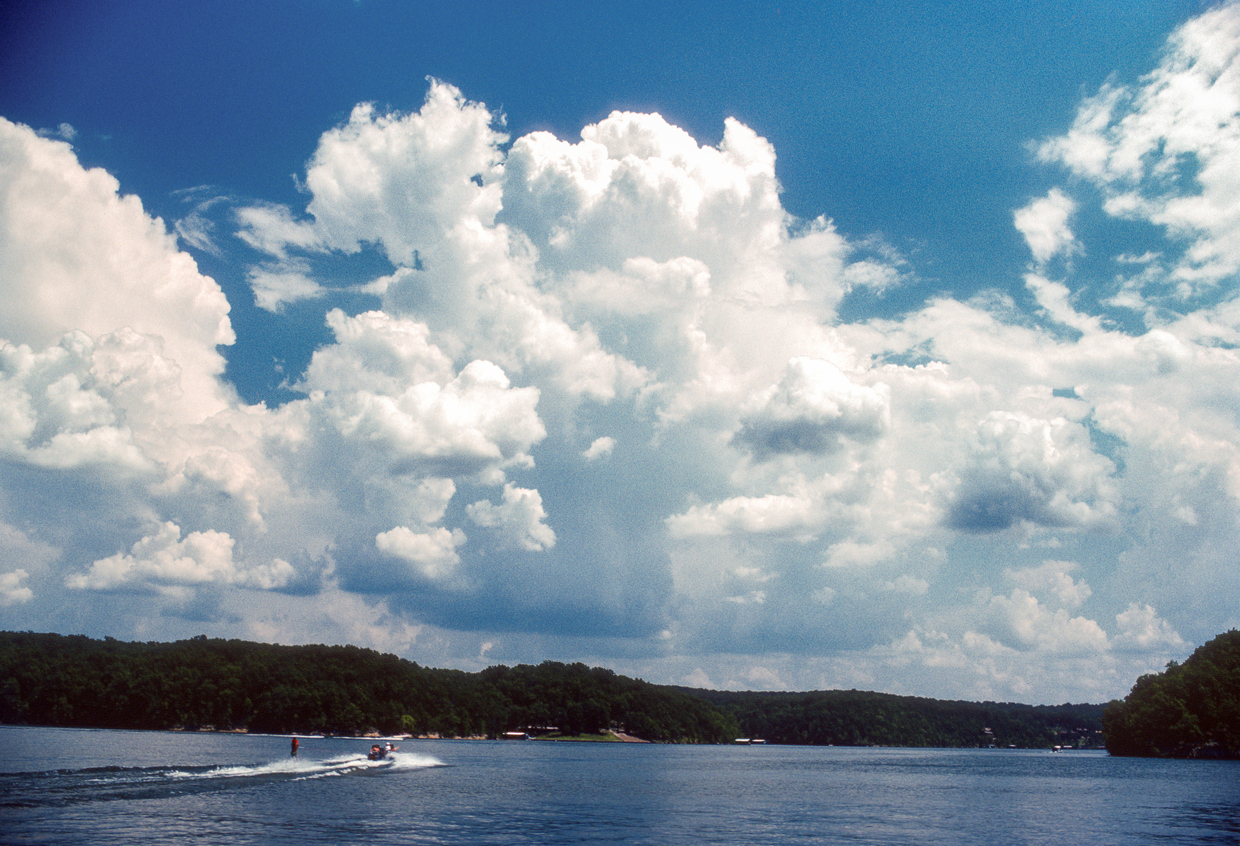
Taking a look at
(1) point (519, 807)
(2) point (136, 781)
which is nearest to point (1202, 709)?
(1) point (519, 807)

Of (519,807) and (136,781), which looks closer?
(136,781)

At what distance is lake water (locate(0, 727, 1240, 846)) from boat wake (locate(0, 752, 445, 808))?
22 centimetres

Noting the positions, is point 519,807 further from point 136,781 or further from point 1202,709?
point 1202,709

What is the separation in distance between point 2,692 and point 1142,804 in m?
226

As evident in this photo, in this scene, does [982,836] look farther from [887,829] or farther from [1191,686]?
[1191,686]

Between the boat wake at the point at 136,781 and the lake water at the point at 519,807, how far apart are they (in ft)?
0.71

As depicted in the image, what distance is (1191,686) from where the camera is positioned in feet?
634

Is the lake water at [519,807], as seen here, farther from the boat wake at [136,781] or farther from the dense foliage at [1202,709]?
the dense foliage at [1202,709]

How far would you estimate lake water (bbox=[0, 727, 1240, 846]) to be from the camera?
5150cm

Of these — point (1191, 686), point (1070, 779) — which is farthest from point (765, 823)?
point (1191, 686)

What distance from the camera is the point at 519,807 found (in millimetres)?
71188

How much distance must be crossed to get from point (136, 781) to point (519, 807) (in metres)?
31.3

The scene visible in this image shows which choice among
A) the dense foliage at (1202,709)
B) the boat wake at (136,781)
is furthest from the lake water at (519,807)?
the dense foliage at (1202,709)

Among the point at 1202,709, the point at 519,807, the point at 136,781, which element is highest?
the point at 1202,709
